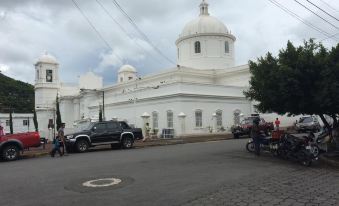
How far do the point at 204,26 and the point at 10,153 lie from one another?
34733 mm

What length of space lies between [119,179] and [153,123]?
2693cm

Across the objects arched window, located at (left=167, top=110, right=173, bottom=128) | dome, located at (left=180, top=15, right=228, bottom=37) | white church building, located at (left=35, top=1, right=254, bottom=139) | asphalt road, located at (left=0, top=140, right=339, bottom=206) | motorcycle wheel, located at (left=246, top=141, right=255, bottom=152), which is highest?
dome, located at (left=180, top=15, right=228, bottom=37)

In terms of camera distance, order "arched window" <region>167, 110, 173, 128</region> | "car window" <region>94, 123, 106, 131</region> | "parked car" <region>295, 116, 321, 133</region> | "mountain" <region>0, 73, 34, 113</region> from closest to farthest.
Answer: "car window" <region>94, 123, 106, 131</region> → "parked car" <region>295, 116, 321, 133</region> → "arched window" <region>167, 110, 173, 128</region> → "mountain" <region>0, 73, 34, 113</region>

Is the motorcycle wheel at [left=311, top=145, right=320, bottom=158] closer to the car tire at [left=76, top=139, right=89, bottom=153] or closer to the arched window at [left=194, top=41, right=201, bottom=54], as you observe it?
the car tire at [left=76, top=139, right=89, bottom=153]

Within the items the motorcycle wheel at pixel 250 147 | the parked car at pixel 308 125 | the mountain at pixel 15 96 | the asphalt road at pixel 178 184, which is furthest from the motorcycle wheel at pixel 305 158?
the mountain at pixel 15 96

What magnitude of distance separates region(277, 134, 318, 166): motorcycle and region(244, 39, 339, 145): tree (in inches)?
60.8

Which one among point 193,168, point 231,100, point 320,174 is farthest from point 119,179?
point 231,100

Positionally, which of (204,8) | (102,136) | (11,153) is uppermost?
(204,8)

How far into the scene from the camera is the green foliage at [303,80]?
556 inches

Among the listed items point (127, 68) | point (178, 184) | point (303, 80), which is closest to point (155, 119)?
point (303, 80)

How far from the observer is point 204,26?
4803cm

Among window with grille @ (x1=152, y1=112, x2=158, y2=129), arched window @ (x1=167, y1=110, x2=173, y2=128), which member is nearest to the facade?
window with grille @ (x1=152, y1=112, x2=158, y2=129)

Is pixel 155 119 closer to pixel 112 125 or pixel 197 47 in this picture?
pixel 112 125

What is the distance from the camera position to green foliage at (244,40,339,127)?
14.1 m
